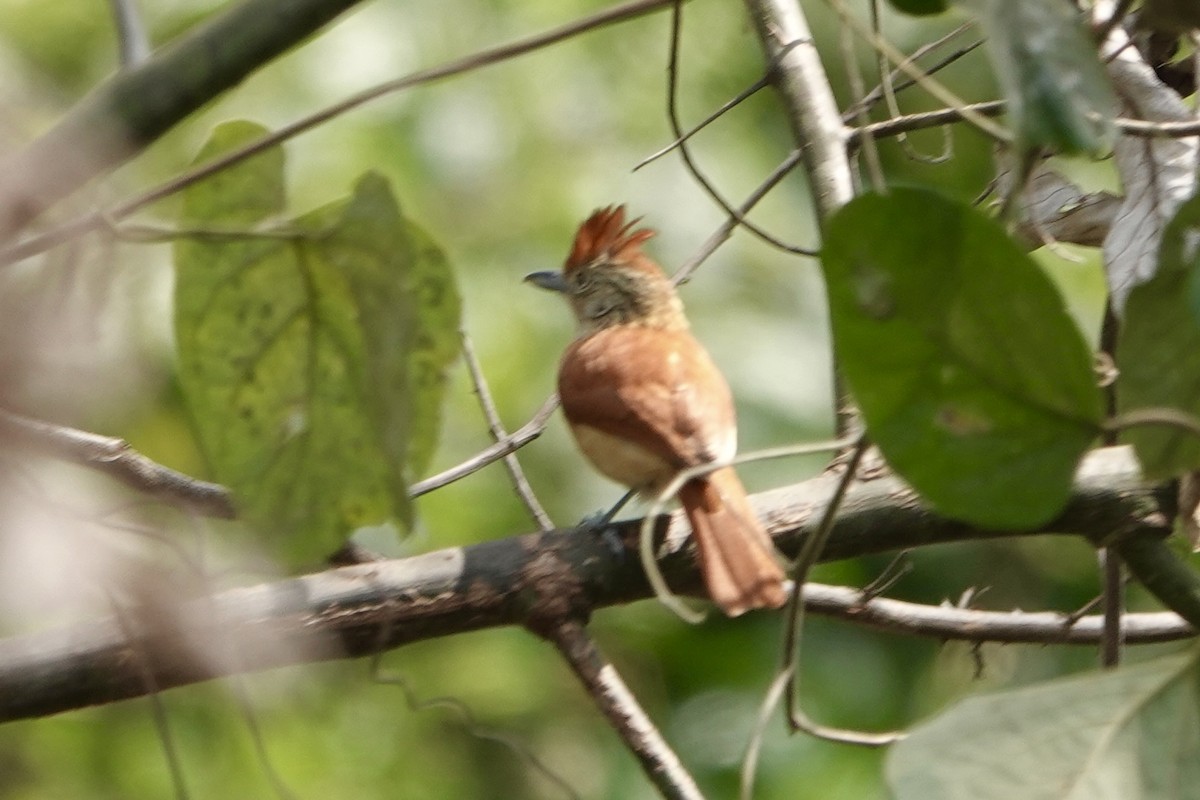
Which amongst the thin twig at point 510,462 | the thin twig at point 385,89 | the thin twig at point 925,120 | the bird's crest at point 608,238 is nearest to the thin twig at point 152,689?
the thin twig at point 385,89

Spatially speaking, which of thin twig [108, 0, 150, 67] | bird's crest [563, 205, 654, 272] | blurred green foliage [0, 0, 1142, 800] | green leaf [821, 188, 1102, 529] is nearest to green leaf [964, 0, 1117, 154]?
green leaf [821, 188, 1102, 529]

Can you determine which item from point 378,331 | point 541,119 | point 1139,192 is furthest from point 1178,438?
point 541,119

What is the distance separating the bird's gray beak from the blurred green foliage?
0.81 feet

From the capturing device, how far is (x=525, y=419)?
3795 mm

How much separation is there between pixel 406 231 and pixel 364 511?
0.24m

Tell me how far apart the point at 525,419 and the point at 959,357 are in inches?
111

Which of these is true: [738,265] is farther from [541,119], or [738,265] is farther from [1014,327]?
[1014,327]

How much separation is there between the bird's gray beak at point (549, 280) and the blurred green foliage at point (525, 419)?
0.25 metres

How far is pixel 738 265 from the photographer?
4379 millimetres

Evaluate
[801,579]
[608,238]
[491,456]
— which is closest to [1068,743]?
[801,579]

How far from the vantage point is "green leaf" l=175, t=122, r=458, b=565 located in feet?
3.85

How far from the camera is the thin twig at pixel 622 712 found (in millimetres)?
1496

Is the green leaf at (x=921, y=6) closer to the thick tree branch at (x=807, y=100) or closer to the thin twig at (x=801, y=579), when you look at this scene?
the thin twig at (x=801, y=579)

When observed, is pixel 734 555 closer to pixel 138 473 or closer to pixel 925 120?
pixel 925 120
